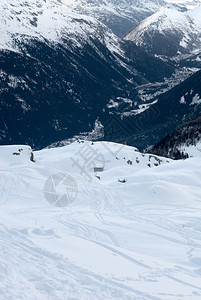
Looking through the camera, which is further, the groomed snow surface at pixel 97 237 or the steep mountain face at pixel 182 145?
the steep mountain face at pixel 182 145

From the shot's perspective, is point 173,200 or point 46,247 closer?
point 46,247

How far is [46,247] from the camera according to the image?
493 inches

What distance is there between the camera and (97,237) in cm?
1526

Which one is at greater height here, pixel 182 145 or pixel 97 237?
pixel 97 237

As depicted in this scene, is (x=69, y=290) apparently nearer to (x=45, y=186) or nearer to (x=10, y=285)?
(x=10, y=285)

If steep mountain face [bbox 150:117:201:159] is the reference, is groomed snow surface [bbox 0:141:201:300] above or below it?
above

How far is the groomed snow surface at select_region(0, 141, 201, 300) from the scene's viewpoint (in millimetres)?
9711

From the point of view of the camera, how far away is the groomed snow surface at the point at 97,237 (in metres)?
9.71

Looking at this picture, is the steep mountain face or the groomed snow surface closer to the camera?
the groomed snow surface

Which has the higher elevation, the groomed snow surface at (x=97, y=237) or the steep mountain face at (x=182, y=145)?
the groomed snow surface at (x=97, y=237)

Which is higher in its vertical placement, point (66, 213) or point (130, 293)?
point (130, 293)

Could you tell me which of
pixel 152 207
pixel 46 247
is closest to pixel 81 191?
pixel 152 207

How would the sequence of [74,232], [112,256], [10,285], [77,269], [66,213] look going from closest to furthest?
[10,285] → [77,269] → [112,256] → [74,232] → [66,213]

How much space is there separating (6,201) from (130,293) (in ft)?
50.8
